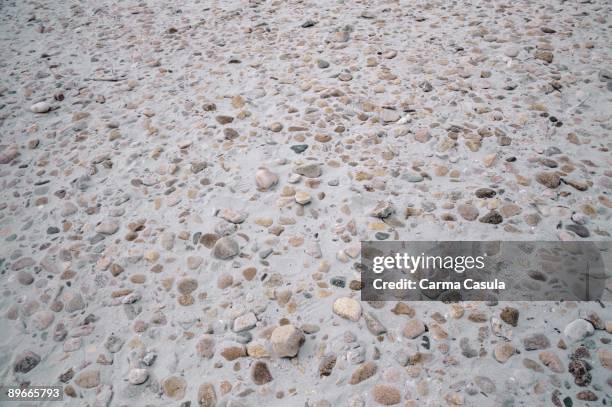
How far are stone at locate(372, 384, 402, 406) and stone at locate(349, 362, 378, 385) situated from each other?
0.24 feet

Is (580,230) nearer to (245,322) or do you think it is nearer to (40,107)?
(245,322)

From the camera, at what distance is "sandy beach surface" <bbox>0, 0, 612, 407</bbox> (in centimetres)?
217

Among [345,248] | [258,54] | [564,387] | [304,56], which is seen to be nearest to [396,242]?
[345,248]

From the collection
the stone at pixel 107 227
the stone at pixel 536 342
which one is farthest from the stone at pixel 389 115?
the stone at pixel 107 227

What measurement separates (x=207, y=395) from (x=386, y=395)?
98cm

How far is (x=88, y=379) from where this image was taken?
2.25 meters

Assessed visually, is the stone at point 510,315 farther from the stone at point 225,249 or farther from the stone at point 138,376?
the stone at point 138,376

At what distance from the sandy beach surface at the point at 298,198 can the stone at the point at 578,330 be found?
1 cm

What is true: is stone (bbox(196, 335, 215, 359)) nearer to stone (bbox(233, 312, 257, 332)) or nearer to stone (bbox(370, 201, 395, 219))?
stone (bbox(233, 312, 257, 332))

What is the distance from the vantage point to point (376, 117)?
12.4ft

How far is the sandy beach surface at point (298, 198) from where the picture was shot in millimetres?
2172

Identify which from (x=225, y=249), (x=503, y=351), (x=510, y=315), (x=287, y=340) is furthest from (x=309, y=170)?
(x=503, y=351)

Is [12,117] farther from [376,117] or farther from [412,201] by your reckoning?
[412,201]

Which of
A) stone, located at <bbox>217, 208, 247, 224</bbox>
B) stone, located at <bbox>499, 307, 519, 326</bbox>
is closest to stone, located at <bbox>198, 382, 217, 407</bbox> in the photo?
stone, located at <bbox>217, 208, 247, 224</bbox>
